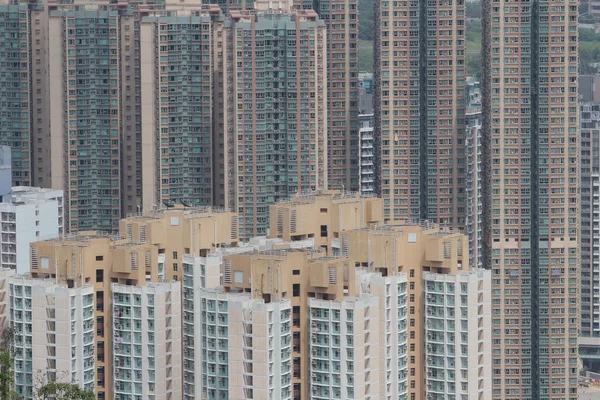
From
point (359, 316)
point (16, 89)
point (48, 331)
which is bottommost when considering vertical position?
point (48, 331)

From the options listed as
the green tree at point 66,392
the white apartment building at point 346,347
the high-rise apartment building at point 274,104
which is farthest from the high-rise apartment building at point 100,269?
the high-rise apartment building at point 274,104

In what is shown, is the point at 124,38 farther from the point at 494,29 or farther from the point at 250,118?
the point at 494,29

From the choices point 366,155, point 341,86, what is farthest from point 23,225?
point 366,155

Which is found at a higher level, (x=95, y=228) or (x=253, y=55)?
(x=253, y=55)

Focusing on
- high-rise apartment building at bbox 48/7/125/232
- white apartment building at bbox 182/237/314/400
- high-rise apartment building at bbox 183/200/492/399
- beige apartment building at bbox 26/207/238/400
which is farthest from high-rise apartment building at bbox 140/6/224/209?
high-rise apartment building at bbox 183/200/492/399

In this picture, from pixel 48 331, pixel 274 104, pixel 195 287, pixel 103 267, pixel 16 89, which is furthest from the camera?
pixel 16 89

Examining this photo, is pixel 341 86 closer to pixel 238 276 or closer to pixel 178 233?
pixel 178 233

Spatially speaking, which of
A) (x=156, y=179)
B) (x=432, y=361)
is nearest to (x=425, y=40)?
(x=156, y=179)
